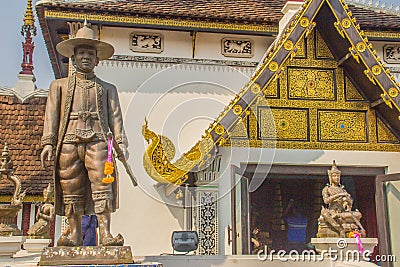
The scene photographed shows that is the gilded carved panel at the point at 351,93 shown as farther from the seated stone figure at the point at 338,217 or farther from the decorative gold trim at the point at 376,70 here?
the seated stone figure at the point at 338,217

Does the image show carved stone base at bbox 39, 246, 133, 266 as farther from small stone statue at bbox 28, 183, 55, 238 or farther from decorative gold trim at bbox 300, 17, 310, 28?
small stone statue at bbox 28, 183, 55, 238

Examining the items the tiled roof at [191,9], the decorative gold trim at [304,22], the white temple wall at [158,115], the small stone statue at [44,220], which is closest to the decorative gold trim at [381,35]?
the tiled roof at [191,9]

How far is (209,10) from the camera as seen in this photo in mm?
10812

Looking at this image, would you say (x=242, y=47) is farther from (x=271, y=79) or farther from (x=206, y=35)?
(x=271, y=79)

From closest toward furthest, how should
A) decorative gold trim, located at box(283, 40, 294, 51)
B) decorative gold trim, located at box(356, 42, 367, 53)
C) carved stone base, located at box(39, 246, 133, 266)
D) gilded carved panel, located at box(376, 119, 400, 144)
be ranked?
carved stone base, located at box(39, 246, 133, 266) < decorative gold trim, located at box(283, 40, 294, 51) < decorative gold trim, located at box(356, 42, 367, 53) < gilded carved panel, located at box(376, 119, 400, 144)

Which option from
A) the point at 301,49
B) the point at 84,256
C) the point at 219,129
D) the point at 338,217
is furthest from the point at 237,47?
the point at 84,256

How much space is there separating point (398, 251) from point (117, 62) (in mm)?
6467

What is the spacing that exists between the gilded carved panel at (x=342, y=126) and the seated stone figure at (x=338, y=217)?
237 centimetres

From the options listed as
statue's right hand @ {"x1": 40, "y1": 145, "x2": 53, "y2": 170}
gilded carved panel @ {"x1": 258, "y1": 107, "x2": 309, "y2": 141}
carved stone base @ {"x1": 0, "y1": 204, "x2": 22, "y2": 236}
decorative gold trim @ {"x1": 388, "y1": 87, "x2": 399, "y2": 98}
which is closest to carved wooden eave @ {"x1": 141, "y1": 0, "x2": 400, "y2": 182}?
decorative gold trim @ {"x1": 388, "y1": 87, "x2": 399, "y2": 98}

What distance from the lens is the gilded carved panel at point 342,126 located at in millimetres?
8875

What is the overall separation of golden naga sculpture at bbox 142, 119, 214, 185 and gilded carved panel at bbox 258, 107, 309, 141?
142 cm

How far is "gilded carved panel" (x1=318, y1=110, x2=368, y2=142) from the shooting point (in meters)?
8.88

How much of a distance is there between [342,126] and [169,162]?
3.13m

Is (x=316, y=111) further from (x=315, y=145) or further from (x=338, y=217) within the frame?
(x=338, y=217)
